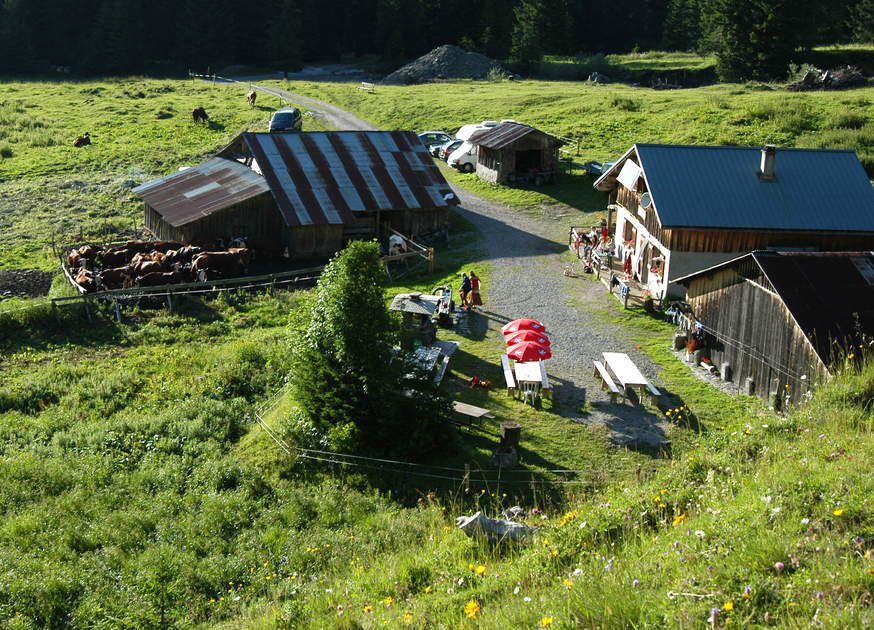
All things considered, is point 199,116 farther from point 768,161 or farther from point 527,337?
point 527,337

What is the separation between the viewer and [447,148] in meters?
47.8

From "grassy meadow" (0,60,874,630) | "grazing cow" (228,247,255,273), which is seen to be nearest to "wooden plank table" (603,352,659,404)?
"grassy meadow" (0,60,874,630)

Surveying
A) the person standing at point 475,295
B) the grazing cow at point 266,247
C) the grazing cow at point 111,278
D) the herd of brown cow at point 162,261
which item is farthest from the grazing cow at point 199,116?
the person standing at point 475,295

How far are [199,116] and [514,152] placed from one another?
98.5 ft

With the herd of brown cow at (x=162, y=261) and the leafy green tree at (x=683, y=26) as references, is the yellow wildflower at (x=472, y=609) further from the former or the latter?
the leafy green tree at (x=683, y=26)

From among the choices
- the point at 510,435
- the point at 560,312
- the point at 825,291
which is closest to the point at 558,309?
the point at 560,312

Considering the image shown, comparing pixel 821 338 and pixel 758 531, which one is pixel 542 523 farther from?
Result: pixel 821 338

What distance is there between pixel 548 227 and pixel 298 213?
39.3ft

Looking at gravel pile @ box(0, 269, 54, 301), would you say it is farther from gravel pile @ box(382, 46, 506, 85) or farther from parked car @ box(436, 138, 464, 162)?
gravel pile @ box(382, 46, 506, 85)

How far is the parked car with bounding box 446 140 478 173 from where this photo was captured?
147 feet

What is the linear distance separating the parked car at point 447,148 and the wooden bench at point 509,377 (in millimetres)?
28920

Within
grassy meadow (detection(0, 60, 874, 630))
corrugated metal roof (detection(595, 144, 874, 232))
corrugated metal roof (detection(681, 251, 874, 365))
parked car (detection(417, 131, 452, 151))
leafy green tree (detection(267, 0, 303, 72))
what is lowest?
grassy meadow (detection(0, 60, 874, 630))

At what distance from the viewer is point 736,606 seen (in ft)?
21.0

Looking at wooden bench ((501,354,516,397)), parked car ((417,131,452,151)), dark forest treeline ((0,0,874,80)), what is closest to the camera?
wooden bench ((501,354,516,397))
